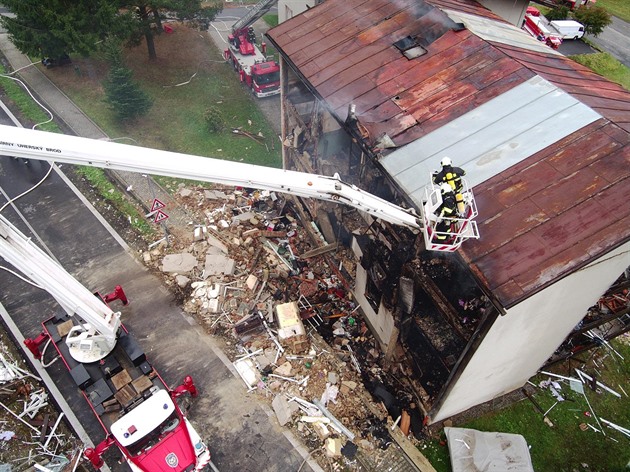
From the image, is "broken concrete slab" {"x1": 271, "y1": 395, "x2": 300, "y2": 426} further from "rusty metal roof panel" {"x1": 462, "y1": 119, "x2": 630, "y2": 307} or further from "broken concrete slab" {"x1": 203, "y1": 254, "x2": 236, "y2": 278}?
"rusty metal roof panel" {"x1": 462, "y1": 119, "x2": 630, "y2": 307}

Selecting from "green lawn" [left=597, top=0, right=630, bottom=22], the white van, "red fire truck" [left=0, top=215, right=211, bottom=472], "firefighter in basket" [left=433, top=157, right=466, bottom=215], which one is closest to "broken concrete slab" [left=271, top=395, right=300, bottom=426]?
"red fire truck" [left=0, top=215, right=211, bottom=472]

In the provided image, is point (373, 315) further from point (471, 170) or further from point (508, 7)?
point (508, 7)

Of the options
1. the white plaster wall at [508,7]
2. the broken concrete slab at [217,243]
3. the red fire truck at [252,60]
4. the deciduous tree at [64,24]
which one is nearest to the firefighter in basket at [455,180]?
the broken concrete slab at [217,243]

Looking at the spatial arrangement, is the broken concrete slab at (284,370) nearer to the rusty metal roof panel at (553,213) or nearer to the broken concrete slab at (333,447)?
the broken concrete slab at (333,447)

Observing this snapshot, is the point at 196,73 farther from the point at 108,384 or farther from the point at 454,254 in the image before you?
the point at 454,254

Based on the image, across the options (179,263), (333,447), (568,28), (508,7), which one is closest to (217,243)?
(179,263)

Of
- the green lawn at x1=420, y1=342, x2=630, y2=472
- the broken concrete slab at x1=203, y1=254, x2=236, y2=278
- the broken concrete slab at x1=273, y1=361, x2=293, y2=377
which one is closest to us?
the green lawn at x1=420, y1=342, x2=630, y2=472
